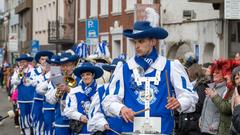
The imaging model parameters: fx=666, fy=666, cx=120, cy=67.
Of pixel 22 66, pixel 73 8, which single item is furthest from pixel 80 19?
pixel 22 66

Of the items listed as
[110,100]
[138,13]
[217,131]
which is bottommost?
[217,131]

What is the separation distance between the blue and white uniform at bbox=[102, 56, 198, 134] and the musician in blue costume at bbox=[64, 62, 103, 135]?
260 centimetres

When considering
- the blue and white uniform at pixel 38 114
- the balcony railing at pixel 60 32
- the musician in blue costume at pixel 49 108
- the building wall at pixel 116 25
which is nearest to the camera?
the musician in blue costume at pixel 49 108

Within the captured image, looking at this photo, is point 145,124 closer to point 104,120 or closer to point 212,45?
point 104,120

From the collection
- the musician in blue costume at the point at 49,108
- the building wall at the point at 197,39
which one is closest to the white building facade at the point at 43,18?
the building wall at the point at 197,39

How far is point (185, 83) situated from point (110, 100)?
73 cm

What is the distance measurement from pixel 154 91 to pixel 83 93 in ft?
9.57

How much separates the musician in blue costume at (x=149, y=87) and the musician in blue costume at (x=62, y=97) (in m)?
3.55

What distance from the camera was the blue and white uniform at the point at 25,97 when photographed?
15.0 m

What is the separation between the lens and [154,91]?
622 cm

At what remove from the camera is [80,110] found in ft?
29.5

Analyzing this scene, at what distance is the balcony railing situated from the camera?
127 feet

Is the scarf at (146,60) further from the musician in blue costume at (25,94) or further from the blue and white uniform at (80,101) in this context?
the musician in blue costume at (25,94)

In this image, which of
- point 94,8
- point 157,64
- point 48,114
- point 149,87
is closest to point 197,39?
point 48,114
